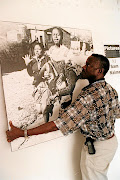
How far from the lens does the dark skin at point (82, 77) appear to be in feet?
3.51

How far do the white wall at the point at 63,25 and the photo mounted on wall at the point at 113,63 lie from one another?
0.07 m

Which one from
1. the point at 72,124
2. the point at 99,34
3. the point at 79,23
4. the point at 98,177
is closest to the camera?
the point at 72,124

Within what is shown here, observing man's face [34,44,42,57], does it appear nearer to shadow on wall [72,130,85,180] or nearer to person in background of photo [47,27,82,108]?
person in background of photo [47,27,82,108]

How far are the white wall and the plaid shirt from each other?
31 cm

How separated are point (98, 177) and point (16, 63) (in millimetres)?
1112

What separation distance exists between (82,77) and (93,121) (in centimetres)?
43

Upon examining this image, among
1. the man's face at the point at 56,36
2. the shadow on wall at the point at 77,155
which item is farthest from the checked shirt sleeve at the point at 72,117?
the man's face at the point at 56,36

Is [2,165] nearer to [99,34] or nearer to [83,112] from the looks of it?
[83,112]

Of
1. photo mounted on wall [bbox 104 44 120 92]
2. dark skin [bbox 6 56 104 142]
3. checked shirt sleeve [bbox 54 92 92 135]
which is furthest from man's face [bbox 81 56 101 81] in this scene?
photo mounted on wall [bbox 104 44 120 92]

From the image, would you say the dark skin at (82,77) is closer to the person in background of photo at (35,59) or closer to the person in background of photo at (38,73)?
the person in background of photo at (38,73)

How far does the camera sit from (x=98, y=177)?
1.28 meters

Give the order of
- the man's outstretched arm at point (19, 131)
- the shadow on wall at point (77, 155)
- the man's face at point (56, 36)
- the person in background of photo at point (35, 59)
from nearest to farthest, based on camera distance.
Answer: the man's outstretched arm at point (19, 131) → the person in background of photo at point (35, 59) → the man's face at point (56, 36) → the shadow on wall at point (77, 155)

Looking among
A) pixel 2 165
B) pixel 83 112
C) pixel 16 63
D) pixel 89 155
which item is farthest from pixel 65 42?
pixel 2 165

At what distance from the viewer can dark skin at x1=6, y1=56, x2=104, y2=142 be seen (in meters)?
1.07
